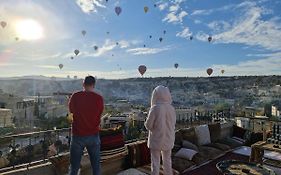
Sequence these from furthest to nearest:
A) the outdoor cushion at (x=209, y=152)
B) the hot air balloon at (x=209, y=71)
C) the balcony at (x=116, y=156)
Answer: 1. the hot air balloon at (x=209, y=71)
2. the outdoor cushion at (x=209, y=152)
3. the balcony at (x=116, y=156)

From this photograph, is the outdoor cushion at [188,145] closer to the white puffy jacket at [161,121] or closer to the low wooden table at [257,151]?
the low wooden table at [257,151]

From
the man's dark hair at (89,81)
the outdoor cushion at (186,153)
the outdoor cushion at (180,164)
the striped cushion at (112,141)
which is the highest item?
the man's dark hair at (89,81)

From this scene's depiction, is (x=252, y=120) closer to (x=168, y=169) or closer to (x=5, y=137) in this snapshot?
(x=168, y=169)

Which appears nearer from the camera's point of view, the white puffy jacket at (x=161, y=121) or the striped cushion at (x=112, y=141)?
the white puffy jacket at (x=161, y=121)

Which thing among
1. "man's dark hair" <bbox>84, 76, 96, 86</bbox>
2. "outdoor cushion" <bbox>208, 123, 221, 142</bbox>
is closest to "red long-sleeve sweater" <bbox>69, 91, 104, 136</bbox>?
"man's dark hair" <bbox>84, 76, 96, 86</bbox>

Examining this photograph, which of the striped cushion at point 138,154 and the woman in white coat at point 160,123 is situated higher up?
the woman in white coat at point 160,123

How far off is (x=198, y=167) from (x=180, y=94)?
5546 centimetres

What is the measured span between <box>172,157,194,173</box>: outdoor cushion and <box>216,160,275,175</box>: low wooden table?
967 mm

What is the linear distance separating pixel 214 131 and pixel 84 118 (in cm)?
453

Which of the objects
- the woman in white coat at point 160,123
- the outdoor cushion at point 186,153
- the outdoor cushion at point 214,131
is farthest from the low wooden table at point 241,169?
the outdoor cushion at point 214,131

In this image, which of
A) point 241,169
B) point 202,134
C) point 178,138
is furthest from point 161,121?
point 202,134

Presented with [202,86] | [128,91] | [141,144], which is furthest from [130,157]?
[128,91]

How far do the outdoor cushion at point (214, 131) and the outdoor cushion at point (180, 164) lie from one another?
180cm

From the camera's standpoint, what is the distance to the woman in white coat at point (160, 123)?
3.70 meters
